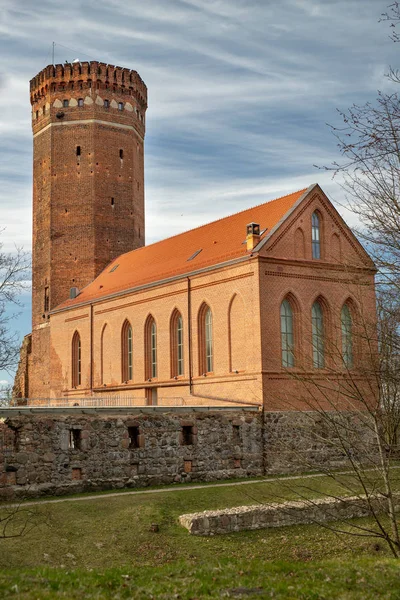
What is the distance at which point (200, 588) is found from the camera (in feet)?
31.6

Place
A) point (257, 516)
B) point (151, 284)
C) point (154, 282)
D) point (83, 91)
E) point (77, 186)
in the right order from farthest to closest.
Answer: point (83, 91) < point (77, 186) < point (151, 284) < point (154, 282) < point (257, 516)

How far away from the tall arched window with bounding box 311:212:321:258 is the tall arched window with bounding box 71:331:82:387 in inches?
659

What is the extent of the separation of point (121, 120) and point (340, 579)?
40888mm

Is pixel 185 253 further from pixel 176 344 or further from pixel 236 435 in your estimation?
Answer: pixel 236 435

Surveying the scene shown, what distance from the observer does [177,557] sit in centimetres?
1667

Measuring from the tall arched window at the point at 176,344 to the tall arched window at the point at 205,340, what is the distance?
184 centimetres

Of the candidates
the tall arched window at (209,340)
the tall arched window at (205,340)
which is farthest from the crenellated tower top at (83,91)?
the tall arched window at (209,340)

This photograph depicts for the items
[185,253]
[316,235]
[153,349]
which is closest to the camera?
[316,235]

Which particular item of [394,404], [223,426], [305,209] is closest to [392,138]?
[394,404]

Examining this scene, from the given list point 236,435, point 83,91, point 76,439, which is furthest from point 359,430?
point 83,91

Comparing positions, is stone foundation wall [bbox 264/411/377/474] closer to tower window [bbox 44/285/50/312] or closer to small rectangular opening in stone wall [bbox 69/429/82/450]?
small rectangular opening in stone wall [bbox 69/429/82/450]

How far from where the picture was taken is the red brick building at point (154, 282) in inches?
1125

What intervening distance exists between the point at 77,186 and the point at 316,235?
2006cm

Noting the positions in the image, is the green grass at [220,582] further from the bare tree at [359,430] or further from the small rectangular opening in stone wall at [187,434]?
the small rectangular opening in stone wall at [187,434]
